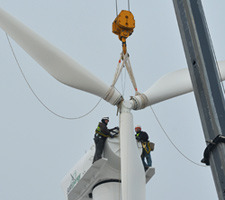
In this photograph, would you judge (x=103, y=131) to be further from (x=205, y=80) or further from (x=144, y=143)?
(x=205, y=80)

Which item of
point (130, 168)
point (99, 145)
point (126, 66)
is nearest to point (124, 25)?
point (126, 66)

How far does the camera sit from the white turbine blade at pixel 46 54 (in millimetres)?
17516

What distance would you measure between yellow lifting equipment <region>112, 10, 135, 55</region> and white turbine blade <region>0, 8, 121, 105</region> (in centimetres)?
351

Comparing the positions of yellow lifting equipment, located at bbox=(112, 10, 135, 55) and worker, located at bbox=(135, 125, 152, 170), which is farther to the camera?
yellow lifting equipment, located at bbox=(112, 10, 135, 55)

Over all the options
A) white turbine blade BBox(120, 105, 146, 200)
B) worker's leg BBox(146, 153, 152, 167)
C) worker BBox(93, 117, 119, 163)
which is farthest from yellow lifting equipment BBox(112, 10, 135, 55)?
worker's leg BBox(146, 153, 152, 167)

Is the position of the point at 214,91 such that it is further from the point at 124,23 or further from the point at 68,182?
the point at 68,182

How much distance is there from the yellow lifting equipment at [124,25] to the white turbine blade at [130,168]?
4119 mm

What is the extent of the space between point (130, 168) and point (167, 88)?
401cm

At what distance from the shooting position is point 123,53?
21.5 m

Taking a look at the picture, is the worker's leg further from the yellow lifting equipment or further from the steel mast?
the steel mast

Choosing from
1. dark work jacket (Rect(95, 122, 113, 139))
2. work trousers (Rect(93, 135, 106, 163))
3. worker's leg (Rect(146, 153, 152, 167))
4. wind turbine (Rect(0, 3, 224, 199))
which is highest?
wind turbine (Rect(0, 3, 224, 199))

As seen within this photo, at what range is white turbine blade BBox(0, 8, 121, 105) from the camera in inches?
690

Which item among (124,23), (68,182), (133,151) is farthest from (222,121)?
(68,182)

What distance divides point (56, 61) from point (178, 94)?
217 inches
